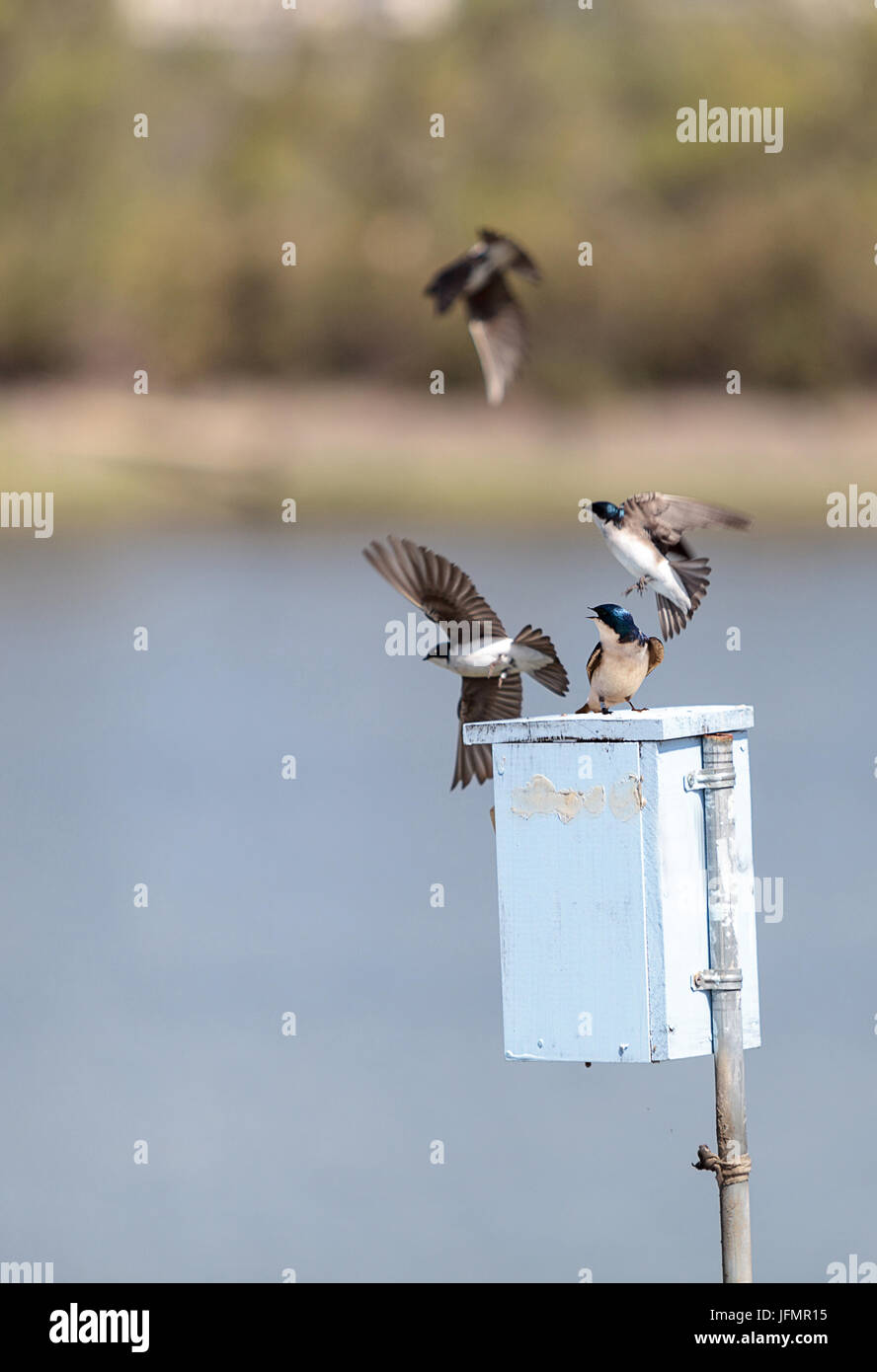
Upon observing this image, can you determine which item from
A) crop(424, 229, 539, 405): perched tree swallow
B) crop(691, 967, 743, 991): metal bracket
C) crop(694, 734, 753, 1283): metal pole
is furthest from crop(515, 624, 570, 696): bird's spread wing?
crop(424, 229, 539, 405): perched tree swallow

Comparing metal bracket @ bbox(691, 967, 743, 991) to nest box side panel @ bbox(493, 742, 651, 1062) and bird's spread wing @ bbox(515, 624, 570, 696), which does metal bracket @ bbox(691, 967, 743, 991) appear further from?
bird's spread wing @ bbox(515, 624, 570, 696)

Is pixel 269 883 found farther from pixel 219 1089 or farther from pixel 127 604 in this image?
pixel 127 604

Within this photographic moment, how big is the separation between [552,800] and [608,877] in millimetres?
137

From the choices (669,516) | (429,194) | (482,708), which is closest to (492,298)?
(669,516)

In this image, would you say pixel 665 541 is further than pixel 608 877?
Yes

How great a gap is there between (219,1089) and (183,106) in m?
31.4

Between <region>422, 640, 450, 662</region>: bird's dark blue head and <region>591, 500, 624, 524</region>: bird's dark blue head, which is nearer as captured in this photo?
<region>422, 640, 450, 662</region>: bird's dark blue head

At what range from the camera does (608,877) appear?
3436mm

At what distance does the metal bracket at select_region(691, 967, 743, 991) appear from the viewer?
3467 mm

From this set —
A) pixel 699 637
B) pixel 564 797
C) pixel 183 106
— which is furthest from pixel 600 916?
pixel 183 106

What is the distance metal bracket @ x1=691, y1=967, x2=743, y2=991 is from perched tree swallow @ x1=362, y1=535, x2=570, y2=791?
530mm

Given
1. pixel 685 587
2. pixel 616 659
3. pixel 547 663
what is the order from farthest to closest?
pixel 685 587
pixel 547 663
pixel 616 659

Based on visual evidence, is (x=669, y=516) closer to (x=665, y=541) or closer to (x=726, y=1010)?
(x=665, y=541)

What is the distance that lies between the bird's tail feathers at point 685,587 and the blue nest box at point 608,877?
0.60 m
